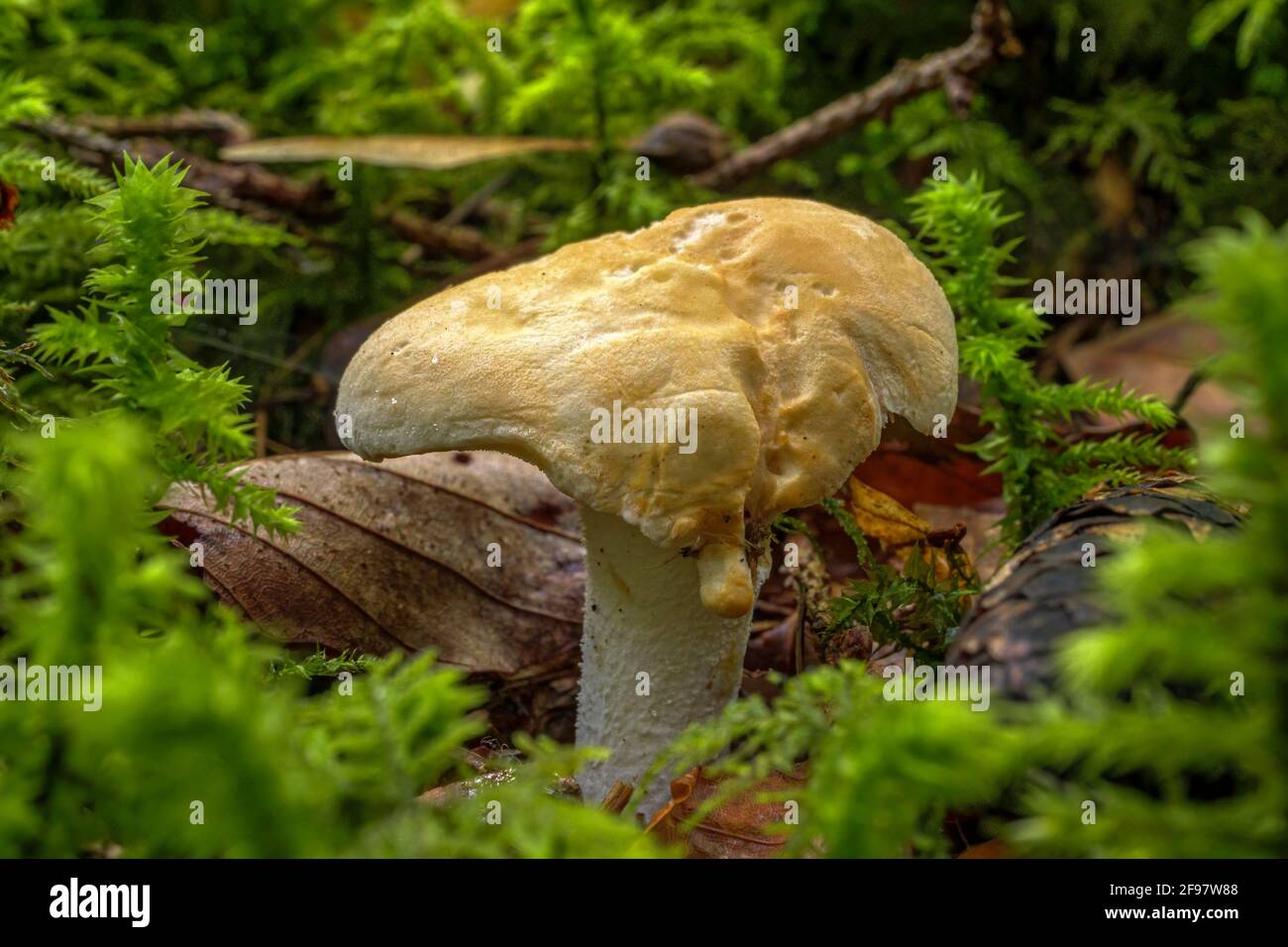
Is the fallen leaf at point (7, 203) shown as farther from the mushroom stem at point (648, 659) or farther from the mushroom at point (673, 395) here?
the mushroom stem at point (648, 659)

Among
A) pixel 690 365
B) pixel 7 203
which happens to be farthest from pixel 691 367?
pixel 7 203

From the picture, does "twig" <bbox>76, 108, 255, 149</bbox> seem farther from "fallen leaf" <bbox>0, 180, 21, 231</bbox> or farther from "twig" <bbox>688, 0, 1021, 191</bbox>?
"twig" <bbox>688, 0, 1021, 191</bbox>

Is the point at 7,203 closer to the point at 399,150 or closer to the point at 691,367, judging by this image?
the point at 399,150
